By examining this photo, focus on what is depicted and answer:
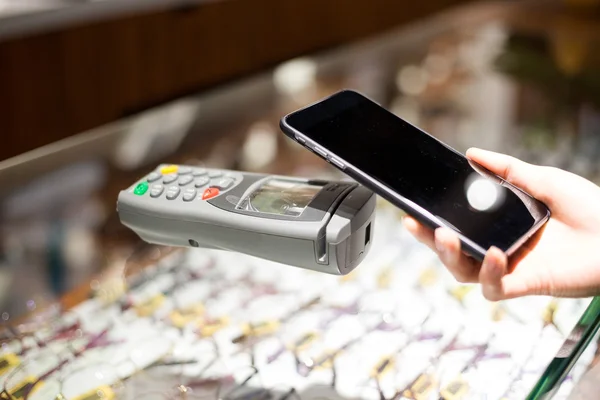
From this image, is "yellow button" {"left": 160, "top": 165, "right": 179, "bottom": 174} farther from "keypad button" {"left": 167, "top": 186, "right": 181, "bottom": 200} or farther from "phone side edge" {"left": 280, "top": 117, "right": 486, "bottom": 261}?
"phone side edge" {"left": 280, "top": 117, "right": 486, "bottom": 261}

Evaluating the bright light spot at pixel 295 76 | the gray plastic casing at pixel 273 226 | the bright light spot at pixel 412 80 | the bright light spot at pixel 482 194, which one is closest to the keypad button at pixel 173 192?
the gray plastic casing at pixel 273 226

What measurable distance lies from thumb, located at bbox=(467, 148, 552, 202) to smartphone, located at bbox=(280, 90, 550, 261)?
11mm

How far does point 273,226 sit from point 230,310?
14 cm

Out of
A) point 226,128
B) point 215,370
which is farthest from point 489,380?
point 226,128

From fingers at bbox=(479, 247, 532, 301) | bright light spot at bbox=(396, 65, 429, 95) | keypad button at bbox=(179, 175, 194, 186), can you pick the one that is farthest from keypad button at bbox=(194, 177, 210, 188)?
bright light spot at bbox=(396, 65, 429, 95)

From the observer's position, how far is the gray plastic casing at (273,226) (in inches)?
18.4

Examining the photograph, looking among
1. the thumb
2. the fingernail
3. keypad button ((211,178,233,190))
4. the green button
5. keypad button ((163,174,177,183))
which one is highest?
the thumb

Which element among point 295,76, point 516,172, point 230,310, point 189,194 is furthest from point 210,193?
point 295,76

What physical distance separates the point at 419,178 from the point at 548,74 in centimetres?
77

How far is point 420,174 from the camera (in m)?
0.48

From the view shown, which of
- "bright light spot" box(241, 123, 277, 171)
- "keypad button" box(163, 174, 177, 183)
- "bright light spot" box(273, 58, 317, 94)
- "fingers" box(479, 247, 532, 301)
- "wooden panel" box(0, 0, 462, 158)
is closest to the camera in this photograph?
"fingers" box(479, 247, 532, 301)

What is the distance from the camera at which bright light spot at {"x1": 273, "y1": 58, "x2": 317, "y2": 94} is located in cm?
104

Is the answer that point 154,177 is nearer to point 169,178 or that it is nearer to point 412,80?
point 169,178

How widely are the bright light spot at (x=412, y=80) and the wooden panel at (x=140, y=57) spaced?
1.05 ft
